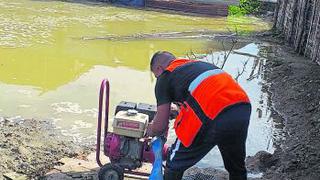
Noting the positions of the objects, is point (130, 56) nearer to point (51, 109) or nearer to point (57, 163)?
point (51, 109)

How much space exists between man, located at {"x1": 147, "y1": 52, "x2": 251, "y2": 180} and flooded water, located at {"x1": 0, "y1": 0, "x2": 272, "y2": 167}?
259cm

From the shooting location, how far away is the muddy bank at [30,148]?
19.0ft

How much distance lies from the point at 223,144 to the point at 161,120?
22.7 inches

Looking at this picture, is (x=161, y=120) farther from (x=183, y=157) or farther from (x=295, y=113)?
(x=295, y=113)

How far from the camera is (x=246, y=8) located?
2539cm

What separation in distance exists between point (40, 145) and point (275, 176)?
306cm

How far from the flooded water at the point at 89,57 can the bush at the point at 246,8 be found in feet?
6.49

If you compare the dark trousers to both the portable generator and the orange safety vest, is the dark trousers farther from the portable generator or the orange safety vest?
the portable generator

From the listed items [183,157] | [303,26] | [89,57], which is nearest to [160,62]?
[183,157]

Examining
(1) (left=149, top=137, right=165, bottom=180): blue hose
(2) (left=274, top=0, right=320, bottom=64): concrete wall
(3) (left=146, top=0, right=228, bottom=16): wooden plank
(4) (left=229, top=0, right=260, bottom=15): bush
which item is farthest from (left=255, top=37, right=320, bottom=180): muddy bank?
(4) (left=229, top=0, right=260, bottom=15): bush

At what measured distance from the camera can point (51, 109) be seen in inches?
332

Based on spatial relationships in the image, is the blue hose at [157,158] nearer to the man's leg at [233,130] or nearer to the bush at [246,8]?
the man's leg at [233,130]

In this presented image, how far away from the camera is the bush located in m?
24.5

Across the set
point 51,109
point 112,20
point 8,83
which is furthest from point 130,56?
point 112,20
